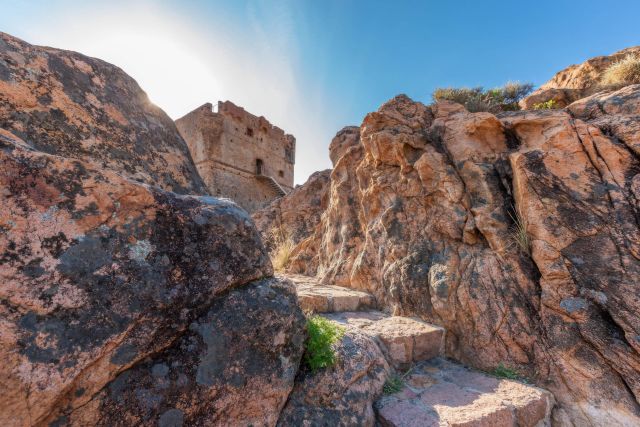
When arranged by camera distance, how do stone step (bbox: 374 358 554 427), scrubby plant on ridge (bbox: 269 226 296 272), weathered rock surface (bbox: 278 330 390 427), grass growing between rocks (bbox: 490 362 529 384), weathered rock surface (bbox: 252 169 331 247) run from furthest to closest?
weathered rock surface (bbox: 252 169 331 247) → scrubby plant on ridge (bbox: 269 226 296 272) → grass growing between rocks (bbox: 490 362 529 384) → stone step (bbox: 374 358 554 427) → weathered rock surface (bbox: 278 330 390 427)

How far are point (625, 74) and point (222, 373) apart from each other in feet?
23.0

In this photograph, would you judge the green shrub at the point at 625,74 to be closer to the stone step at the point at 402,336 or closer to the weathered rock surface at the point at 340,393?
the stone step at the point at 402,336

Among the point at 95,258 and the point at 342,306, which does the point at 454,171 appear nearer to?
the point at 342,306

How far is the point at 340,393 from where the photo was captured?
1.91 meters

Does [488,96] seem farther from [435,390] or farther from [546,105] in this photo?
[435,390]

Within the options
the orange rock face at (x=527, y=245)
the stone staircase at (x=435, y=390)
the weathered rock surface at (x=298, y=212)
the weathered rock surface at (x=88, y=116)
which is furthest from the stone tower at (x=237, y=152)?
the stone staircase at (x=435, y=390)

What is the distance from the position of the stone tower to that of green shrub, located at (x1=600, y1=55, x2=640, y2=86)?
45.9ft

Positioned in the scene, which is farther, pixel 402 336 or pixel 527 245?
pixel 527 245

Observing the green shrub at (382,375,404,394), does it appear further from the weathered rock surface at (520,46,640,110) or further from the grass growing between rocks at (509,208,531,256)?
the weathered rock surface at (520,46,640,110)

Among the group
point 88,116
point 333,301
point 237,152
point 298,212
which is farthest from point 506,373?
point 237,152

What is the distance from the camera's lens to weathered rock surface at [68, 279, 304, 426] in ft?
4.16

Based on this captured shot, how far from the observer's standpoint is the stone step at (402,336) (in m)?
2.67

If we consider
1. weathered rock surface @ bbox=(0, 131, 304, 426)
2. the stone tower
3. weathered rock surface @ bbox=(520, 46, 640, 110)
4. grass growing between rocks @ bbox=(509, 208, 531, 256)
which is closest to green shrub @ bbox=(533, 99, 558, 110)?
weathered rock surface @ bbox=(520, 46, 640, 110)

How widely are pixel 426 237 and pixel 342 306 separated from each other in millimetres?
1350
